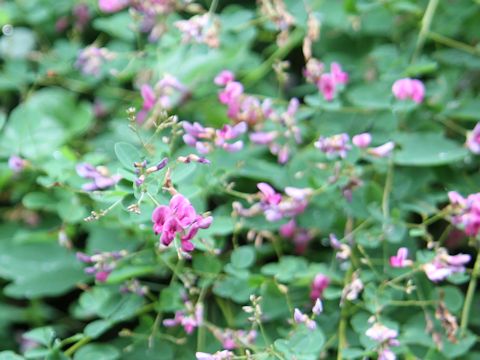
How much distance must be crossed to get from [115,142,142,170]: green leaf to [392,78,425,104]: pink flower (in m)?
0.52

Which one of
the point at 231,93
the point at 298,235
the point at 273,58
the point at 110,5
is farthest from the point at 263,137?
the point at 110,5

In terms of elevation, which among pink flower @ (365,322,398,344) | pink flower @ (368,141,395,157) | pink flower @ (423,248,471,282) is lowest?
pink flower @ (365,322,398,344)

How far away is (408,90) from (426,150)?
12cm

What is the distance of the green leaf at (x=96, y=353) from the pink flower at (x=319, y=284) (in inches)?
12.9

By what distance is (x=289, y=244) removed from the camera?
1487 mm

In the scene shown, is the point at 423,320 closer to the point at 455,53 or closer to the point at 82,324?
the point at 455,53

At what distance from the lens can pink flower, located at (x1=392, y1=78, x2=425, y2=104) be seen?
135cm

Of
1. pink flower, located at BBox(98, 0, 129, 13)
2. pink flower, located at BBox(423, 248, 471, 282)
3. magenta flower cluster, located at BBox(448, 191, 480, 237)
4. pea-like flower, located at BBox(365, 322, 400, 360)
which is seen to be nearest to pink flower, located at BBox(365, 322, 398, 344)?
pea-like flower, located at BBox(365, 322, 400, 360)

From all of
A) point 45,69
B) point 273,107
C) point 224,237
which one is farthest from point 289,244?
point 45,69

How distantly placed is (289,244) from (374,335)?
1.37ft

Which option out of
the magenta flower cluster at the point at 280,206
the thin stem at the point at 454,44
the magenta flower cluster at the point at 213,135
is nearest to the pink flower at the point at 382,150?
the magenta flower cluster at the point at 280,206

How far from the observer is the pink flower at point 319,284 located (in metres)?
1.26

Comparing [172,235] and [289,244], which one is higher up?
[172,235]

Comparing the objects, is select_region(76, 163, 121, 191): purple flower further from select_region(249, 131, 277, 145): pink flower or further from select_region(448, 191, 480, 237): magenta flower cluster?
select_region(448, 191, 480, 237): magenta flower cluster
